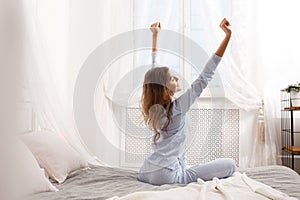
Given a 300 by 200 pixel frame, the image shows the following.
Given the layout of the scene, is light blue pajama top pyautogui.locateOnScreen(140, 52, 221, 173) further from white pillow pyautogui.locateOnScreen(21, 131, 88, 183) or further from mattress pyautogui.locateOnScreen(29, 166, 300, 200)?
white pillow pyautogui.locateOnScreen(21, 131, 88, 183)

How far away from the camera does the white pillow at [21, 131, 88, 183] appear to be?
1.70 metres

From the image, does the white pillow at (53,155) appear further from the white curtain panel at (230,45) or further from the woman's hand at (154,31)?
the woman's hand at (154,31)

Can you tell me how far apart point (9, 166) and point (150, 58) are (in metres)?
2.23

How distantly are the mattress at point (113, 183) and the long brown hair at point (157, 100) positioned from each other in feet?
0.94

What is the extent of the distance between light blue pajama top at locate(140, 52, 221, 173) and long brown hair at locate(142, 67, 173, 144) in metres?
0.03

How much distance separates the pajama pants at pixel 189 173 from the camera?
1.70m

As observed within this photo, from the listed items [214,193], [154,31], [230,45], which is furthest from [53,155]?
[230,45]

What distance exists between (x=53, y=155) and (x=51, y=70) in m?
0.60

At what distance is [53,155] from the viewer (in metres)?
1.75

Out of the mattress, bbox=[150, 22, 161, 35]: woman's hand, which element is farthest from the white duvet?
bbox=[150, 22, 161, 35]: woman's hand

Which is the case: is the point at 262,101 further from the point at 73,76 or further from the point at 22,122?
the point at 22,122

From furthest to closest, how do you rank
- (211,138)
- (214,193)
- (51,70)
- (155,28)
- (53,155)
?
(211,138) < (155,28) < (51,70) < (53,155) < (214,193)

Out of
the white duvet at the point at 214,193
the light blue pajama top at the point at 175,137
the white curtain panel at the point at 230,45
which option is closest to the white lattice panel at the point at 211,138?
the white curtain panel at the point at 230,45

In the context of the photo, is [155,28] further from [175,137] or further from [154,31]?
[175,137]
